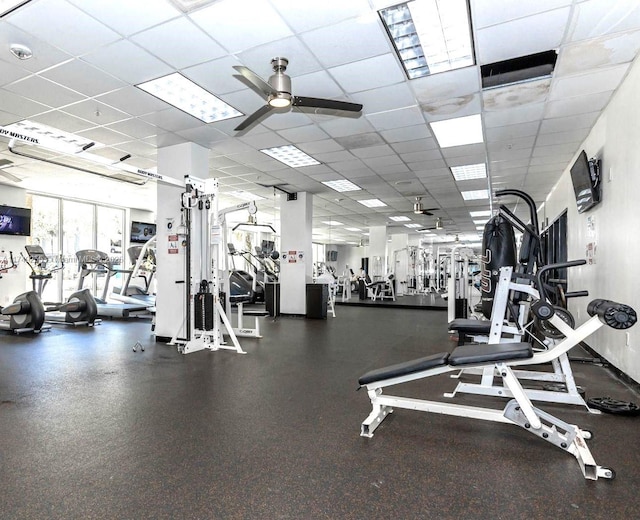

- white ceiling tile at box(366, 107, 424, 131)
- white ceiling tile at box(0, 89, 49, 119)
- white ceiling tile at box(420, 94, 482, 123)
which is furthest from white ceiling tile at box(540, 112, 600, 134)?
white ceiling tile at box(0, 89, 49, 119)

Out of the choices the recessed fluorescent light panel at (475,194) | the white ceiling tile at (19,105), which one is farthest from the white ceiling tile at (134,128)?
the recessed fluorescent light panel at (475,194)

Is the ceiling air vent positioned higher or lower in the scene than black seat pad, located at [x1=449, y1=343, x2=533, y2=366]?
higher

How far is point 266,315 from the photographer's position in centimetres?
909

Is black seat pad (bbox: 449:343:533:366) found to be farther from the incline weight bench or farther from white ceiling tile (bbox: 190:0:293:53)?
white ceiling tile (bbox: 190:0:293:53)

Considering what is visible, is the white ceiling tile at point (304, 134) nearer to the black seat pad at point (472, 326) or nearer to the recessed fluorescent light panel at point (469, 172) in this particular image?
the recessed fluorescent light panel at point (469, 172)

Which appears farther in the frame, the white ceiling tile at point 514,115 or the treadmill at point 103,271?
the treadmill at point 103,271

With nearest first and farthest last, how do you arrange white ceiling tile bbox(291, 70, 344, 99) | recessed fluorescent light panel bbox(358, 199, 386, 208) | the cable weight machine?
white ceiling tile bbox(291, 70, 344, 99), the cable weight machine, recessed fluorescent light panel bbox(358, 199, 386, 208)

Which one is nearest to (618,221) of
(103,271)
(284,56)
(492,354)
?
(492,354)

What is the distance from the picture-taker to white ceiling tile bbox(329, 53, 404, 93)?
11.8 feet

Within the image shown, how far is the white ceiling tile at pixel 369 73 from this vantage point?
359cm

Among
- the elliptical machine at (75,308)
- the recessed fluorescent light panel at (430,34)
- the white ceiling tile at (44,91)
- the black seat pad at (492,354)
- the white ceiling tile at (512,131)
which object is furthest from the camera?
the elliptical machine at (75,308)

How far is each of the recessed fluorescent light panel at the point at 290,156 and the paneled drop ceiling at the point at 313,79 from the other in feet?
0.57

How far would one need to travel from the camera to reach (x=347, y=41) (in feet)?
10.7

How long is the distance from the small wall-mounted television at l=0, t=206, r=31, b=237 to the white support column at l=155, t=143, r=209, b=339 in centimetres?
479
